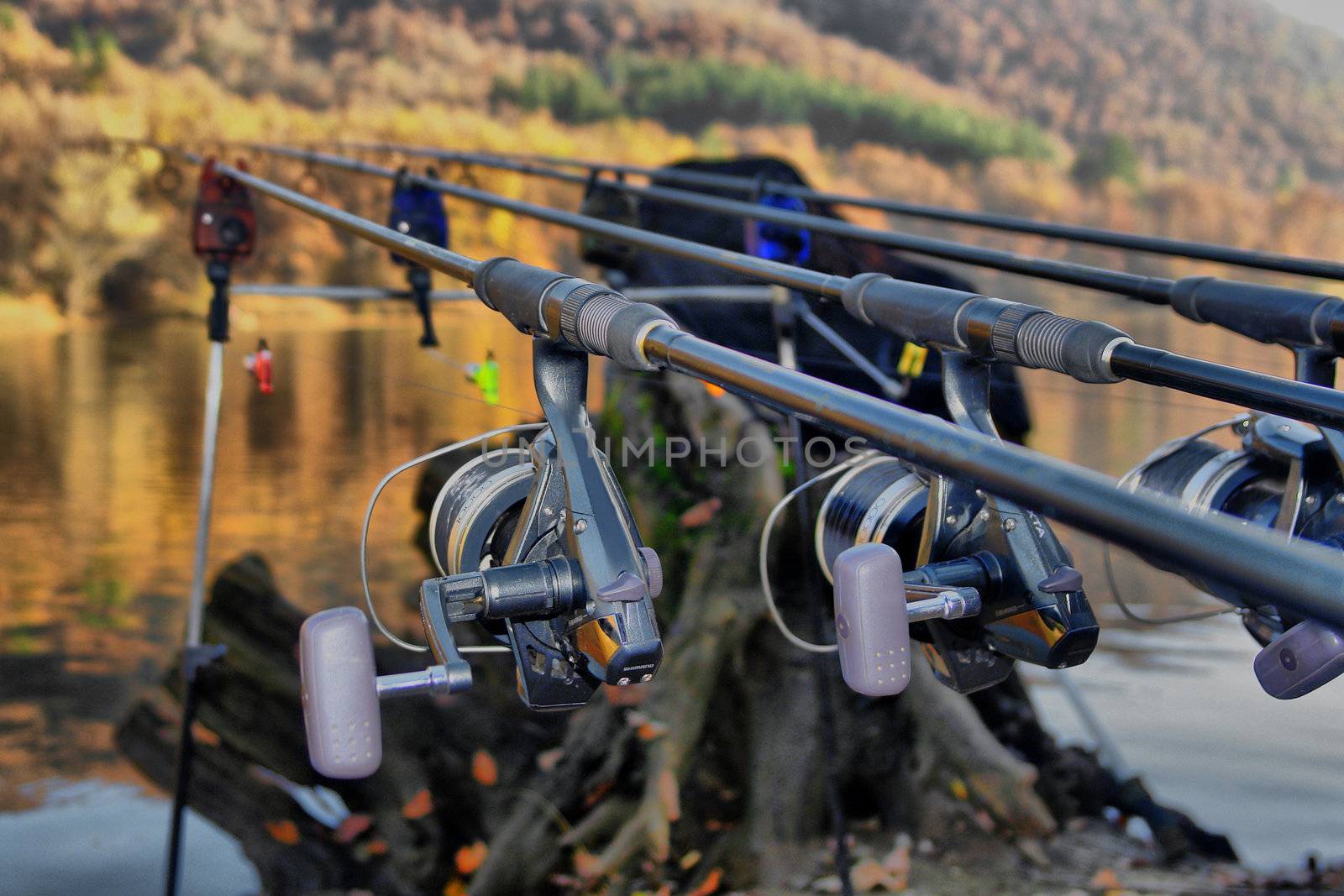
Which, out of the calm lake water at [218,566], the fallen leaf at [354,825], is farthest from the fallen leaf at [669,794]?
the calm lake water at [218,566]

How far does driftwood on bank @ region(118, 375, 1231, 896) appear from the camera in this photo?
3242 millimetres

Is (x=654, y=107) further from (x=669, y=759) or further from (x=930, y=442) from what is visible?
(x=930, y=442)

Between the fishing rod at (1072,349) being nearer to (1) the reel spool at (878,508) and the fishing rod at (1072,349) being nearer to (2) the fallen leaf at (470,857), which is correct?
(1) the reel spool at (878,508)

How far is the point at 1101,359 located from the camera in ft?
3.70

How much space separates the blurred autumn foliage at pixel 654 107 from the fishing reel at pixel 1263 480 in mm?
3156

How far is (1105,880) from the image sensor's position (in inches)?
134

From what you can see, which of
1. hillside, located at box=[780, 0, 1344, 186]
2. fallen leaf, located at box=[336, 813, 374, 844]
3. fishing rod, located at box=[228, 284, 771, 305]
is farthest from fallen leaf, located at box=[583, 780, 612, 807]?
hillside, located at box=[780, 0, 1344, 186]

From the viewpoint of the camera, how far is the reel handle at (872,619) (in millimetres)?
955

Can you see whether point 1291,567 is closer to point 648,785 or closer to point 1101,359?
point 1101,359

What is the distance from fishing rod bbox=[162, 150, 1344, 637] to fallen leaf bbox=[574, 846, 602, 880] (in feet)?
6.76

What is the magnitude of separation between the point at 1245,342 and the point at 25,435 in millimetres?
7405

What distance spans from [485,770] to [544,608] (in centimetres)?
265

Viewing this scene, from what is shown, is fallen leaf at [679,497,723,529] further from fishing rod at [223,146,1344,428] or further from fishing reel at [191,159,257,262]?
fishing rod at [223,146,1344,428]

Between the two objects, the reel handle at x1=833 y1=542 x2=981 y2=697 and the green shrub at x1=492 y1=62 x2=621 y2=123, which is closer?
the reel handle at x1=833 y1=542 x2=981 y2=697
